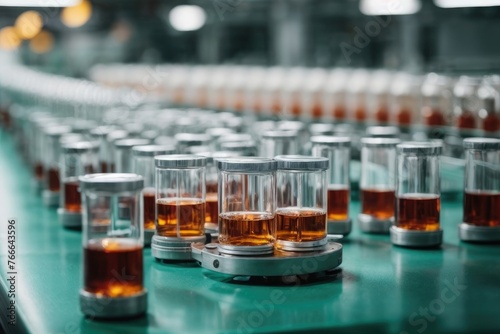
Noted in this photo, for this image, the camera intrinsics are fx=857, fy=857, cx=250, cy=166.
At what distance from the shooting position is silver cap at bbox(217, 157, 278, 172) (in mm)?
1830

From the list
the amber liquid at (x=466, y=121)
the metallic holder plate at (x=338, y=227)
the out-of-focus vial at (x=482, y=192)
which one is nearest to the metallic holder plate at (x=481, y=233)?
the out-of-focus vial at (x=482, y=192)

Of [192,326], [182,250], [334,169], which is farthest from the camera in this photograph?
[334,169]

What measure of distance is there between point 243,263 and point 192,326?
1.00 feet

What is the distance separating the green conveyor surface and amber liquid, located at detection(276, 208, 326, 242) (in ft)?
0.31

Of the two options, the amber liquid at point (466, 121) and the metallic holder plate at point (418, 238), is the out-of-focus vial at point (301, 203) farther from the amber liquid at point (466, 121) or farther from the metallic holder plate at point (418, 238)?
the amber liquid at point (466, 121)

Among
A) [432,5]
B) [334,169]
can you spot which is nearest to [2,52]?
[432,5]

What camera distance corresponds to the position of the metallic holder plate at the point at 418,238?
225 centimetres

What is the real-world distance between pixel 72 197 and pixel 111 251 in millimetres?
1109

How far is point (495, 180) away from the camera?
234 cm

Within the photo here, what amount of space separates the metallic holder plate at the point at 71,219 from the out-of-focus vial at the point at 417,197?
37.8 inches

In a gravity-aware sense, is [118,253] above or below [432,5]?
below

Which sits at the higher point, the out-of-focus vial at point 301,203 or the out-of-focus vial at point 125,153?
the out-of-focus vial at point 125,153

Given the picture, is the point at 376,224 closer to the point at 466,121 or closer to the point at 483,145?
the point at 483,145

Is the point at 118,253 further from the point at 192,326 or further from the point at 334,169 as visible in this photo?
the point at 334,169
